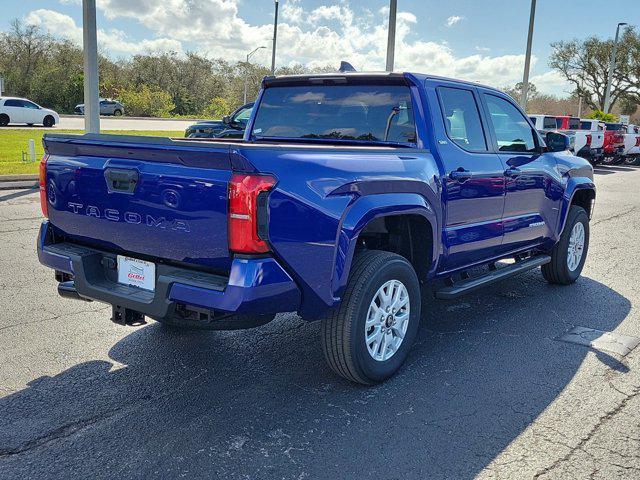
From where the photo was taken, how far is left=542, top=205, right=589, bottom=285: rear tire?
6.19 metres

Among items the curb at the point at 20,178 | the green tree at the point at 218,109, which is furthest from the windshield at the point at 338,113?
the green tree at the point at 218,109

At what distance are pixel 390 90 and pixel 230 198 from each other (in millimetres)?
1946

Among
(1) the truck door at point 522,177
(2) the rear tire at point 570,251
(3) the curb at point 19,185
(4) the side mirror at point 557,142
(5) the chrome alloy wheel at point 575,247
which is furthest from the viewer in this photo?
(3) the curb at point 19,185

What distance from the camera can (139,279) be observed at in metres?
3.37

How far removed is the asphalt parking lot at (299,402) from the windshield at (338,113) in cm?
156

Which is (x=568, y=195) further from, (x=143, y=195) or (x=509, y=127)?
(x=143, y=195)

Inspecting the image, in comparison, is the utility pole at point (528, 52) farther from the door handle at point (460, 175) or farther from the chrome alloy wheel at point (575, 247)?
the door handle at point (460, 175)

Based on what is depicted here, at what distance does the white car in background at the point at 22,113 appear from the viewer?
29172 mm

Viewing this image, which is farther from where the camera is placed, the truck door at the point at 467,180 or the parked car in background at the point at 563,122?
the parked car in background at the point at 563,122

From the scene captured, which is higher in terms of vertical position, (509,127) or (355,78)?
(355,78)

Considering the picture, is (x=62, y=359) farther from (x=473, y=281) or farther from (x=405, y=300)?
(x=473, y=281)

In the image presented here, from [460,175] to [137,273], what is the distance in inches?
92.9

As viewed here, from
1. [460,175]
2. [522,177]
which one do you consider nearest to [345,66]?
[460,175]

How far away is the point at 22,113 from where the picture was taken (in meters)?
29.8
